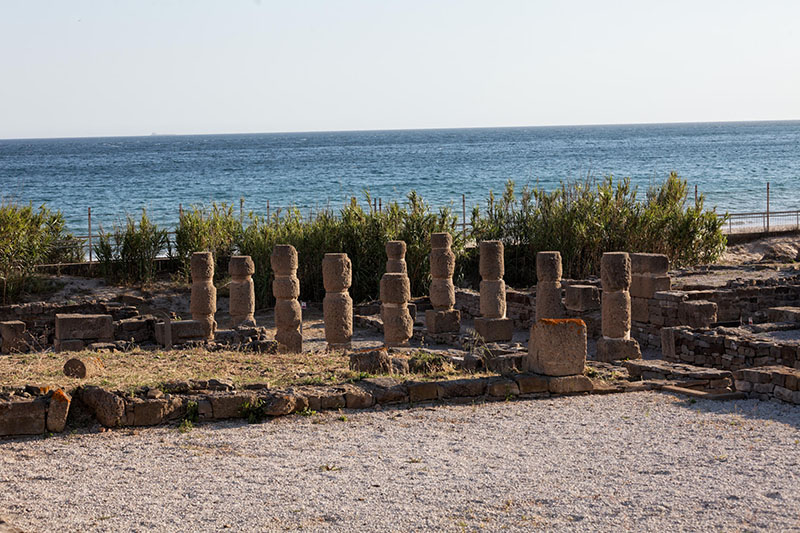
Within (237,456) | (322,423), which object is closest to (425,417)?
(322,423)

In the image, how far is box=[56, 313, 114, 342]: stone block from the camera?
15055 millimetres

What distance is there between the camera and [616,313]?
1440 centimetres

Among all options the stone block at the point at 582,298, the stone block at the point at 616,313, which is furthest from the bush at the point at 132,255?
the stone block at the point at 616,313

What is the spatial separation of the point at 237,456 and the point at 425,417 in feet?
6.98

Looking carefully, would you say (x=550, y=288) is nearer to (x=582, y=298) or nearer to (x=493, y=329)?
(x=582, y=298)

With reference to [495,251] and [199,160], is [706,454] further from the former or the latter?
[199,160]

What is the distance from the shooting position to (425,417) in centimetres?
966

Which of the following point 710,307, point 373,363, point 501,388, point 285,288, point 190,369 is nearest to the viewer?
point 501,388

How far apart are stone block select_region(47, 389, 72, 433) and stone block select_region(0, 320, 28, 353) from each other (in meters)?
7.70

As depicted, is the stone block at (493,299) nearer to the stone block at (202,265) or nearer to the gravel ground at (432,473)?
the stone block at (202,265)

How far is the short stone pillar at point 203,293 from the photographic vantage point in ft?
52.6

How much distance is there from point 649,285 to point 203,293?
293 inches

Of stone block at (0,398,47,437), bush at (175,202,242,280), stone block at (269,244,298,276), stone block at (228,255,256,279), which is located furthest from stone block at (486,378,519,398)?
bush at (175,202,242,280)

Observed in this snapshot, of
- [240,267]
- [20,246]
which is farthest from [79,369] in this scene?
[20,246]
